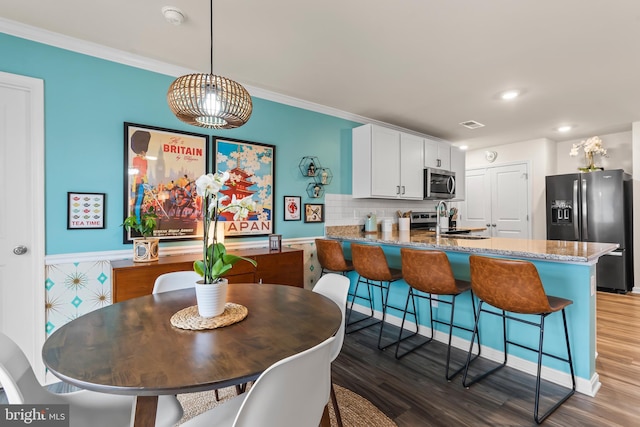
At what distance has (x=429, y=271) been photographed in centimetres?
234

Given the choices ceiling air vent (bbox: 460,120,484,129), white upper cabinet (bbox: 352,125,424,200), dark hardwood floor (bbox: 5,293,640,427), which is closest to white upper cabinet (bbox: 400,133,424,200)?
white upper cabinet (bbox: 352,125,424,200)

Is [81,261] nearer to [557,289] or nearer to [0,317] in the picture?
[0,317]

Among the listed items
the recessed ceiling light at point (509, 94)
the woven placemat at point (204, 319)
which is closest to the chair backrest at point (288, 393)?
the woven placemat at point (204, 319)

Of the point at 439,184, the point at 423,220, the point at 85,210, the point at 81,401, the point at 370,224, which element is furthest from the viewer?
the point at 423,220

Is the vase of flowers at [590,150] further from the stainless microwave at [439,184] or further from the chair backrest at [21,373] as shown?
the chair backrest at [21,373]

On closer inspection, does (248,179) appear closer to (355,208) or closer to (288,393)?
(355,208)

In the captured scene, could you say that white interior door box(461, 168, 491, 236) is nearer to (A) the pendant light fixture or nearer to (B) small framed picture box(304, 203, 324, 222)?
(B) small framed picture box(304, 203, 324, 222)

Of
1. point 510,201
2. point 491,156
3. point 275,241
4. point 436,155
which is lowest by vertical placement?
point 275,241

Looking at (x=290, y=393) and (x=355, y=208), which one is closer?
(x=290, y=393)

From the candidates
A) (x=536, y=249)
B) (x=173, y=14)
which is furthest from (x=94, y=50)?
(x=536, y=249)

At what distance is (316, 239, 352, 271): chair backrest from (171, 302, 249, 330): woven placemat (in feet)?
5.77

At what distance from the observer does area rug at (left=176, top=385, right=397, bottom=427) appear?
1706 mm

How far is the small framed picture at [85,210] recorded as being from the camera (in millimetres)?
2196

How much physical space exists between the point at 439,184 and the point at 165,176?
3.76 meters
